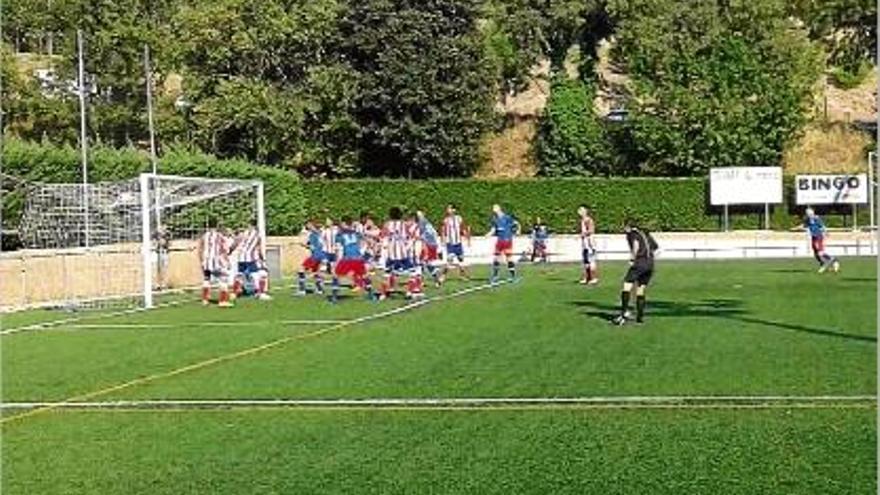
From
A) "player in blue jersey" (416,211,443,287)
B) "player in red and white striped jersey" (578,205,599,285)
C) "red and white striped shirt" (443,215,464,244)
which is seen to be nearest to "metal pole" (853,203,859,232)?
"red and white striped shirt" (443,215,464,244)

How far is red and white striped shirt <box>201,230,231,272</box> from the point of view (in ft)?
110

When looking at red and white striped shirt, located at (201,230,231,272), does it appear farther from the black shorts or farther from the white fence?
the white fence

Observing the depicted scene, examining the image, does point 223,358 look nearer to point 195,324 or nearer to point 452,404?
point 452,404

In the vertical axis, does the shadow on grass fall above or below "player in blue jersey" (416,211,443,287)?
below

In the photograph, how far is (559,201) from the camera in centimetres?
6906

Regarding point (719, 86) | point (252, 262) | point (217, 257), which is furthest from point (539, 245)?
point (217, 257)

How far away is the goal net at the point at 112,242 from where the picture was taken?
34656 mm

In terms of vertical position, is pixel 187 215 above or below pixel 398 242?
above

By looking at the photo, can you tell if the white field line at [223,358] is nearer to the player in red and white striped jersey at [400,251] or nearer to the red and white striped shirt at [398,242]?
the player in red and white striped jersey at [400,251]

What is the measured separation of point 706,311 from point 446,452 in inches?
644

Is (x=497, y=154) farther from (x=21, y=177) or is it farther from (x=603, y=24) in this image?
(x=21, y=177)

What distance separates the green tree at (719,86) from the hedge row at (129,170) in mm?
18859

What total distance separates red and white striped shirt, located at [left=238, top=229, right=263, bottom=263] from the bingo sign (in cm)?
3790

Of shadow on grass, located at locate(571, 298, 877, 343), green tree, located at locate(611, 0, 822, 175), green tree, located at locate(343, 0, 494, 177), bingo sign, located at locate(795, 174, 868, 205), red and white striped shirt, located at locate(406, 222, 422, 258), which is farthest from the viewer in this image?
green tree, located at locate(611, 0, 822, 175)
